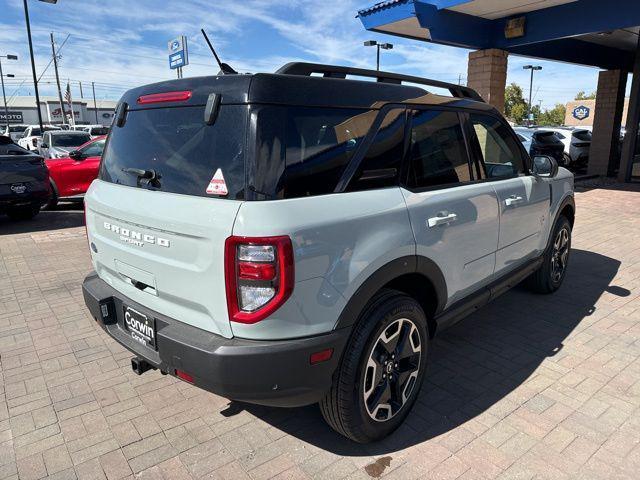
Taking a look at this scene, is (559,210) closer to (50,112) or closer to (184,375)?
(184,375)

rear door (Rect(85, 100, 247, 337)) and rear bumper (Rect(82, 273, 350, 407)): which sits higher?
rear door (Rect(85, 100, 247, 337))

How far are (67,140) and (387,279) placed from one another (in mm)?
15078

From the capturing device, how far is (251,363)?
2008 mm

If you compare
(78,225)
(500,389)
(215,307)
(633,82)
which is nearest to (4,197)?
(78,225)

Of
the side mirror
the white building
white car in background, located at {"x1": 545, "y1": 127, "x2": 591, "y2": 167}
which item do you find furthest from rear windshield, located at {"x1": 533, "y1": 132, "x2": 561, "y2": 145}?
the white building

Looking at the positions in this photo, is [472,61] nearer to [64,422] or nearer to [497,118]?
[497,118]

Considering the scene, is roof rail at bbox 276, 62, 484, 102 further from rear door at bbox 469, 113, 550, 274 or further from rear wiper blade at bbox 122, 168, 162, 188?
rear wiper blade at bbox 122, 168, 162, 188

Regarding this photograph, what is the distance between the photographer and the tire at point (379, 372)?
7.61 feet

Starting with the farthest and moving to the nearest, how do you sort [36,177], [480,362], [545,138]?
→ [545,138], [36,177], [480,362]

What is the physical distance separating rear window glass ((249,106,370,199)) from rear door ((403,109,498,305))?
0.49 m

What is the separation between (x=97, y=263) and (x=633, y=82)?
1495cm

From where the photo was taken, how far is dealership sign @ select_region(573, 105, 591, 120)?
1955 inches

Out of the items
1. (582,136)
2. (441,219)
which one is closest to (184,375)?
(441,219)

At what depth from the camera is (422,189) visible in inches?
107
